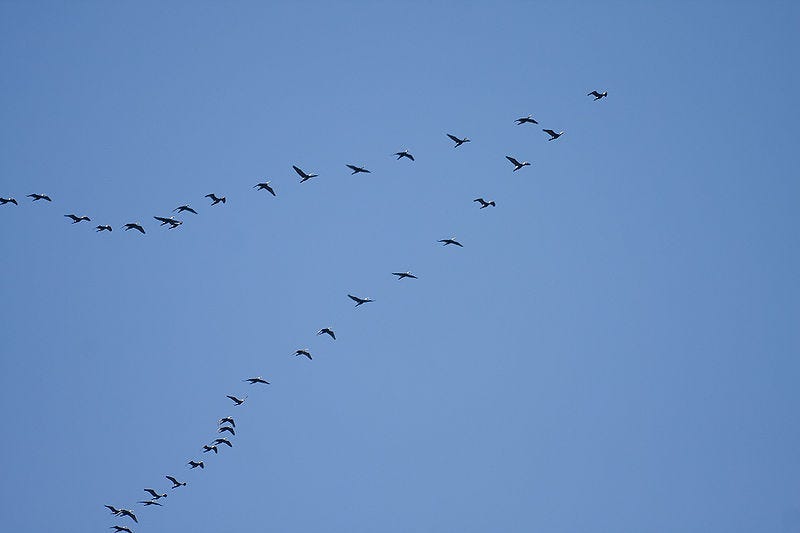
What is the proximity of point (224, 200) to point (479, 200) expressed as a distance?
24.4 metres

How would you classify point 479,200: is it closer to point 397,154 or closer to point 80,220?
point 397,154

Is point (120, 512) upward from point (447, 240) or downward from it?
downward

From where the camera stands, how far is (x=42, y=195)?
162 m

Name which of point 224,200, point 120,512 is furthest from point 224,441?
point 224,200

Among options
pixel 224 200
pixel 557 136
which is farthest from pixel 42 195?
pixel 557 136

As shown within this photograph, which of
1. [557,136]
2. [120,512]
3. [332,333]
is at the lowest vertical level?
[120,512]

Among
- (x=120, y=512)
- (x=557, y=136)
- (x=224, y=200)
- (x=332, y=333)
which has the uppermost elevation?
(x=557, y=136)

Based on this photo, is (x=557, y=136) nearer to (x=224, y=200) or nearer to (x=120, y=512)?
(x=224, y=200)

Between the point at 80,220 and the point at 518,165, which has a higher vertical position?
the point at 518,165

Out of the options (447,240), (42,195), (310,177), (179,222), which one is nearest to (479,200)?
(447,240)

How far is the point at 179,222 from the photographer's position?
16238 centimetres

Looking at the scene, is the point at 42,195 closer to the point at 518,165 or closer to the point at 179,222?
the point at 179,222

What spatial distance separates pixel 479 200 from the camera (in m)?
161

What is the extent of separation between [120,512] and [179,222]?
28.3 metres
